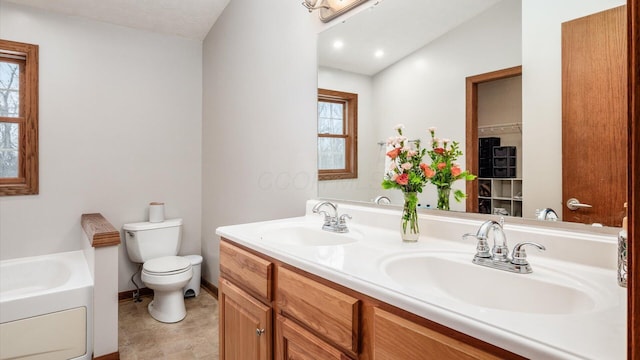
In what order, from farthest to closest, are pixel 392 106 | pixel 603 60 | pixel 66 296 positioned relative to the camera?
pixel 66 296 < pixel 392 106 < pixel 603 60

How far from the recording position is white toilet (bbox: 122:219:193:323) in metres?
2.52

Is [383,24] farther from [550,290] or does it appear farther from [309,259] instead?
[550,290]

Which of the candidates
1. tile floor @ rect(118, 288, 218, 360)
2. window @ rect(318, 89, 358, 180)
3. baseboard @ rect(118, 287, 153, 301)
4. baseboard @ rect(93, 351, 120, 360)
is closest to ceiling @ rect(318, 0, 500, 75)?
window @ rect(318, 89, 358, 180)

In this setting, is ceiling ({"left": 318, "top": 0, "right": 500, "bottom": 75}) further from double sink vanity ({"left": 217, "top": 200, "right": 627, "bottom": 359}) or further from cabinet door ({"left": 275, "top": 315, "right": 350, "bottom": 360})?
cabinet door ({"left": 275, "top": 315, "right": 350, "bottom": 360})

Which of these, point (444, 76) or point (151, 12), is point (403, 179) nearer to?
point (444, 76)

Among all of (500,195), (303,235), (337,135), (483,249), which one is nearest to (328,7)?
(337,135)

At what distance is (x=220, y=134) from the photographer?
119 inches

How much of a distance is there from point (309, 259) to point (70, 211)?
8.57 feet

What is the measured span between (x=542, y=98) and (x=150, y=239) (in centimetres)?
291

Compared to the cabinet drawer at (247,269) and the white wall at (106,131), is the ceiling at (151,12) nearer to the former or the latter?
the white wall at (106,131)

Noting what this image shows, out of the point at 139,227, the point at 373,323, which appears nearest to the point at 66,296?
the point at 139,227

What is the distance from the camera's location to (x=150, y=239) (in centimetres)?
286

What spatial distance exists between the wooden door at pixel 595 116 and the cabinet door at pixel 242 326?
3.59ft

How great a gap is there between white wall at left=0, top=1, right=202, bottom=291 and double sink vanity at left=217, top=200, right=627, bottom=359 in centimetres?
192
